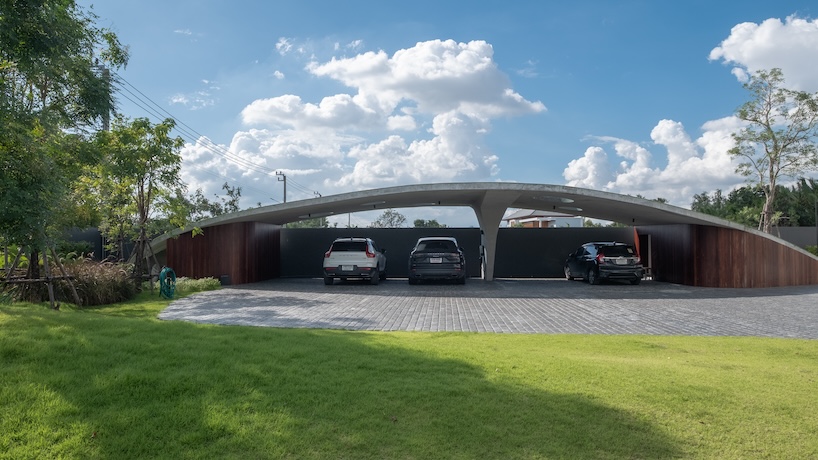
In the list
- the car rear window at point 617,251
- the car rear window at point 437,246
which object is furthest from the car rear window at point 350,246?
the car rear window at point 617,251

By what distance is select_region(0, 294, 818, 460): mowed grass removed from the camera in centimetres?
359

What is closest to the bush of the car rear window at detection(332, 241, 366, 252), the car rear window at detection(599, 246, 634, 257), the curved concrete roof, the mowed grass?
the curved concrete roof

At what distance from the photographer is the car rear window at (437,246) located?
18.3 meters

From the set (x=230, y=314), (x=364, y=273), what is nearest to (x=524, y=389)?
(x=230, y=314)

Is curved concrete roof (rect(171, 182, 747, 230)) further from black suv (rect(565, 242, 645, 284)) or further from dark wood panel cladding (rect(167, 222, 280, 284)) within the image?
black suv (rect(565, 242, 645, 284))

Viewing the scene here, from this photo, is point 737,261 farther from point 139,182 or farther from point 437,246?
point 139,182

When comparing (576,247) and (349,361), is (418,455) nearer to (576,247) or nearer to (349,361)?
(349,361)

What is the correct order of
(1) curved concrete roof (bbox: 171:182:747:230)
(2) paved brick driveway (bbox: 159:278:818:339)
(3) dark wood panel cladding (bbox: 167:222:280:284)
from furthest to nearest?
1. (3) dark wood panel cladding (bbox: 167:222:280:284)
2. (1) curved concrete roof (bbox: 171:182:747:230)
3. (2) paved brick driveway (bbox: 159:278:818:339)

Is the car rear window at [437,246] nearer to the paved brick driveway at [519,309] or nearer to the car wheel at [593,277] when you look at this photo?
the paved brick driveway at [519,309]

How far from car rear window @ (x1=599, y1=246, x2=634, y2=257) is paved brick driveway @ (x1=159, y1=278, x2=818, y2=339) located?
62.7 inches

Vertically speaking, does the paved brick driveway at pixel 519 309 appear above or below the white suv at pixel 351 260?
below

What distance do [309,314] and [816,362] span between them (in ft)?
26.6

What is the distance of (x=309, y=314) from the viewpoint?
432 inches

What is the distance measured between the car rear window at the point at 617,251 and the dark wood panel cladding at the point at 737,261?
7.62 feet
